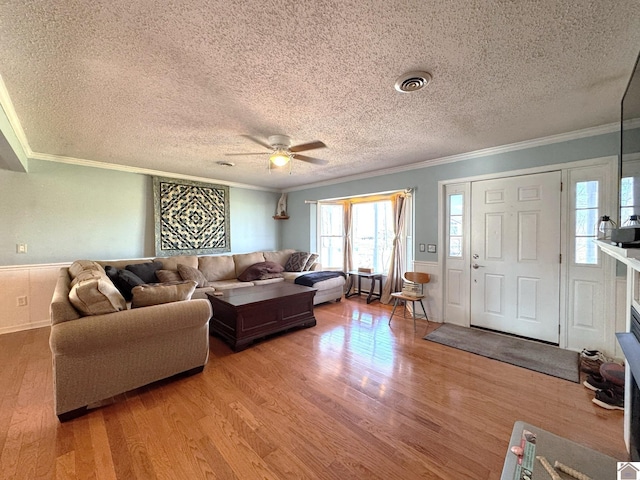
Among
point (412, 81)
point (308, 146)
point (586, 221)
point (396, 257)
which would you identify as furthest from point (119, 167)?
point (586, 221)

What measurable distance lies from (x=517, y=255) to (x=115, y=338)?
14.0 feet

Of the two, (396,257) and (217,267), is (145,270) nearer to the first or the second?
(217,267)

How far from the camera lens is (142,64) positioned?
1.69 meters

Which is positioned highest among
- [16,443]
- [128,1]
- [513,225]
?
[128,1]

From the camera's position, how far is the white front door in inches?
119

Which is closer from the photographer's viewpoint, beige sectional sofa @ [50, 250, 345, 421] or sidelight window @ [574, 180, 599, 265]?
beige sectional sofa @ [50, 250, 345, 421]

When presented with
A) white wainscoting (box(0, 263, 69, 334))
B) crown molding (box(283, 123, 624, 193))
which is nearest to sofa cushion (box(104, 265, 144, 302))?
white wainscoting (box(0, 263, 69, 334))

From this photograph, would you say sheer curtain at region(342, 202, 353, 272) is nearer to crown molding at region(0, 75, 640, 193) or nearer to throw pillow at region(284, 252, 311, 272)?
crown molding at region(0, 75, 640, 193)

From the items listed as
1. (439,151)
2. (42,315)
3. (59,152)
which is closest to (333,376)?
(439,151)

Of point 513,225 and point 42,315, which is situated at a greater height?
point 513,225

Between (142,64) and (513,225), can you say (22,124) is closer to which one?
(142,64)

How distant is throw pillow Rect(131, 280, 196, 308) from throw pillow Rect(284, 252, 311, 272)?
288 cm

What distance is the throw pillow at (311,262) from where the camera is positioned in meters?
5.36

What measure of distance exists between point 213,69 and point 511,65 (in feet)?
6.46
